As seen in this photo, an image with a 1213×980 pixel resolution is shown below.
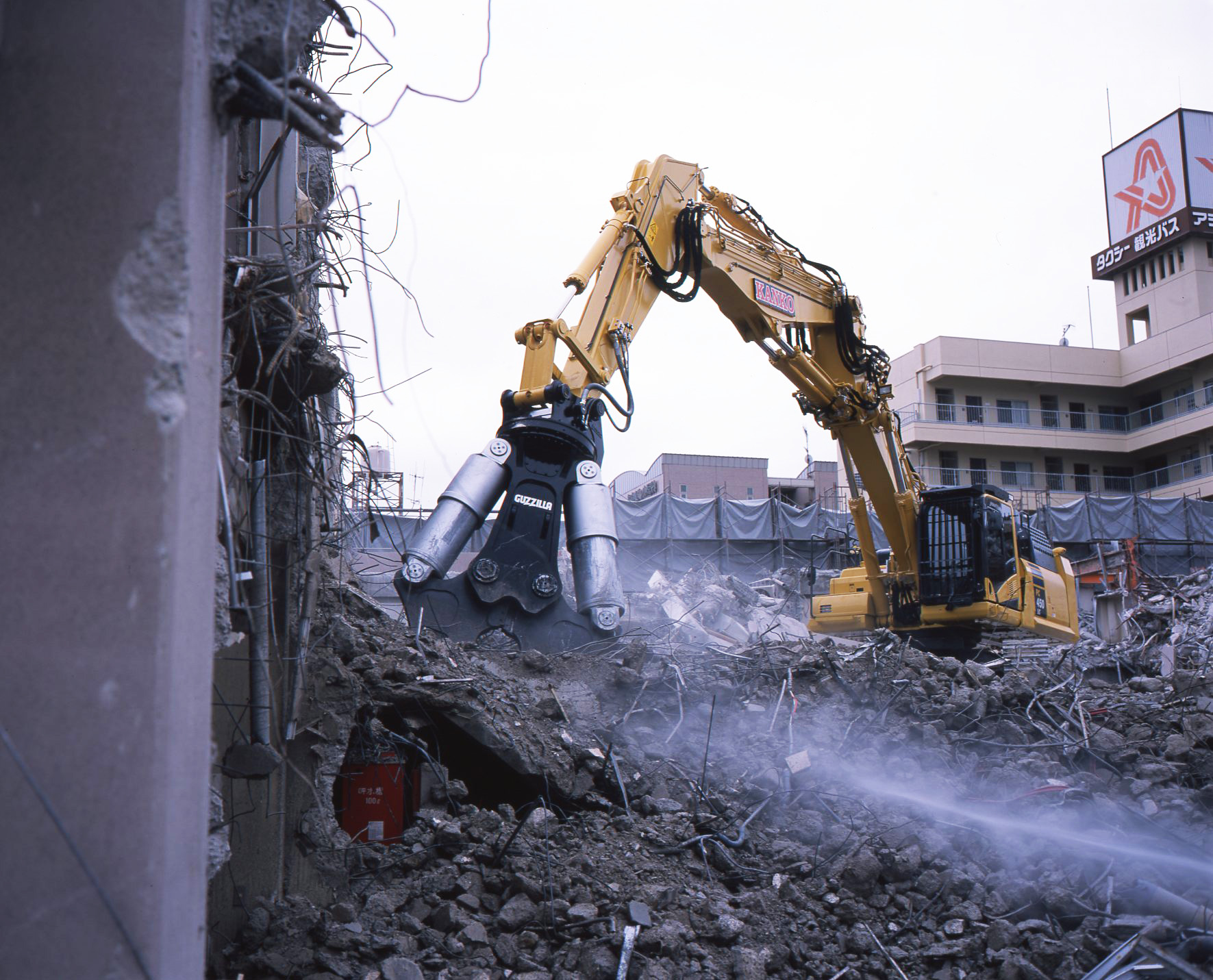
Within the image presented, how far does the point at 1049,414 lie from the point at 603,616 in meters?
40.4

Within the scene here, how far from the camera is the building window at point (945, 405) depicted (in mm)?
42438

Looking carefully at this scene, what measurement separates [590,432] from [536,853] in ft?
13.3

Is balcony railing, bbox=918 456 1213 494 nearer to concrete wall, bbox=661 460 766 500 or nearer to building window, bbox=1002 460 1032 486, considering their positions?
building window, bbox=1002 460 1032 486

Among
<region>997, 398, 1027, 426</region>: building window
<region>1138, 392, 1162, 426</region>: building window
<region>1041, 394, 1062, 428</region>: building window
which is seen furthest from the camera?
<region>1041, 394, 1062, 428</region>: building window

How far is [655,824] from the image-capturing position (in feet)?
20.5

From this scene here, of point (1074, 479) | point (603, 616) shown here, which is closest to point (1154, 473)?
point (1074, 479)

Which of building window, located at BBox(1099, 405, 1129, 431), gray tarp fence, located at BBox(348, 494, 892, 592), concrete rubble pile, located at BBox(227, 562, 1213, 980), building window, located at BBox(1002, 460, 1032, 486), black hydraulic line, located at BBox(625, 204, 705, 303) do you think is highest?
building window, located at BBox(1099, 405, 1129, 431)

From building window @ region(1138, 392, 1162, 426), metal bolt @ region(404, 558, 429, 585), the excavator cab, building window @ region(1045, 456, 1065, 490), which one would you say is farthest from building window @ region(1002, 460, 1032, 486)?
metal bolt @ region(404, 558, 429, 585)

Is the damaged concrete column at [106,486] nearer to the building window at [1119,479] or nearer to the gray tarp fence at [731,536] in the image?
the gray tarp fence at [731,536]

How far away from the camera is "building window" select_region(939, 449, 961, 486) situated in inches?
1652

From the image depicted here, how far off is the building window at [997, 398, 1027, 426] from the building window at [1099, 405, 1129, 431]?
3.69 m

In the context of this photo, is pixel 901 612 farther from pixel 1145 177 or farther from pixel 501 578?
pixel 1145 177

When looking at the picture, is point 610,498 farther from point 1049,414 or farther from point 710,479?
point 710,479

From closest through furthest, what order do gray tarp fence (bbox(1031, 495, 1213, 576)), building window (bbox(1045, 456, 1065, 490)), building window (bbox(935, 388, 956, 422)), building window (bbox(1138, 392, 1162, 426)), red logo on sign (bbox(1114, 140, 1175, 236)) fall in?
gray tarp fence (bbox(1031, 495, 1213, 576)), building window (bbox(935, 388, 956, 422)), building window (bbox(1045, 456, 1065, 490)), building window (bbox(1138, 392, 1162, 426)), red logo on sign (bbox(1114, 140, 1175, 236))
